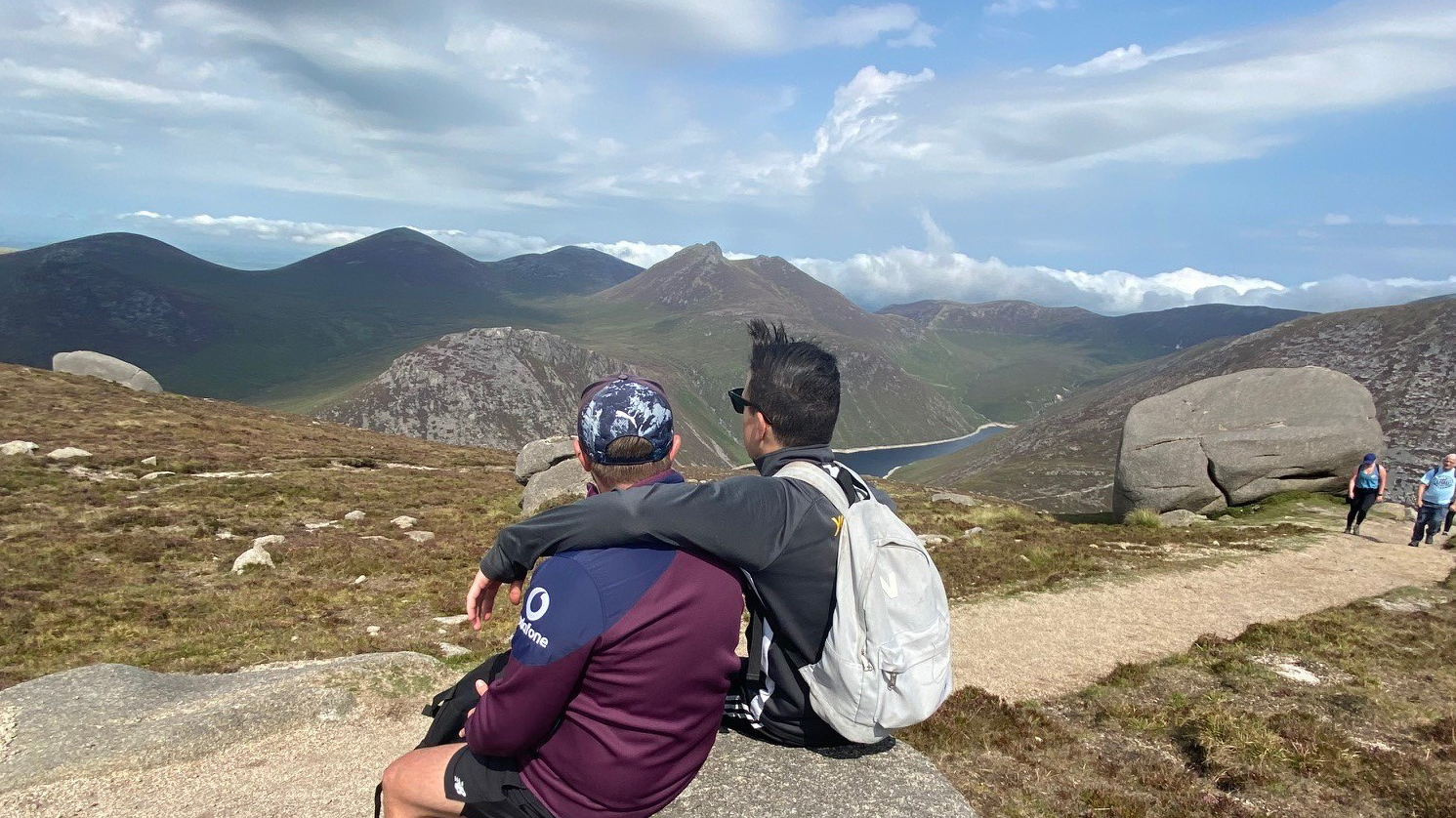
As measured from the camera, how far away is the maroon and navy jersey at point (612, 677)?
155 inches

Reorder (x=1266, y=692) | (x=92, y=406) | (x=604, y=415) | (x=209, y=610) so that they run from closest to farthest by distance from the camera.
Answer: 1. (x=604, y=415)
2. (x=1266, y=692)
3. (x=209, y=610)
4. (x=92, y=406)

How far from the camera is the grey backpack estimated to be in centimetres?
494

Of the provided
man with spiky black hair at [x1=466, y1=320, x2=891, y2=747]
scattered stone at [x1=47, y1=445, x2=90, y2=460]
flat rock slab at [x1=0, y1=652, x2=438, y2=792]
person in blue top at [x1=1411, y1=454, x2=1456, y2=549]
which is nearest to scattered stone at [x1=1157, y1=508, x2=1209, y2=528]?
person in blue top at [x1=1411, y1=454, x2=1456, y2=549]

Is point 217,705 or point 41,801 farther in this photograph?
point 217,705

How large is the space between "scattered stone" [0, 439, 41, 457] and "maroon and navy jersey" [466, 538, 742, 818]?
44.5m

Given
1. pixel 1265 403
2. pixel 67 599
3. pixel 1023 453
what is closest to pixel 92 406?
pixel 67 599

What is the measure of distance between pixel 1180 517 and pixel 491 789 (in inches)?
1509

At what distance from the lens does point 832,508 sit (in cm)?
505

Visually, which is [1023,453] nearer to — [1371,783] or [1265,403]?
[1265,403]

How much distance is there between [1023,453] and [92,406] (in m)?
185

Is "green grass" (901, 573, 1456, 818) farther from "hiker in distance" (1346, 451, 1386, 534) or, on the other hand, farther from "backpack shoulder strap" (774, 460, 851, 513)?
"hiker in distance" (1346, 451, 1386, 534)

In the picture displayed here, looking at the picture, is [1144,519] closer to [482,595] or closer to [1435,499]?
[1435,499]

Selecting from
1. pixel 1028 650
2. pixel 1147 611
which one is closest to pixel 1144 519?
pixel 1147 611

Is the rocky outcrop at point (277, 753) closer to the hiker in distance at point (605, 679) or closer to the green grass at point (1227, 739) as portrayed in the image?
the hiker in distance at point (605, 679)
